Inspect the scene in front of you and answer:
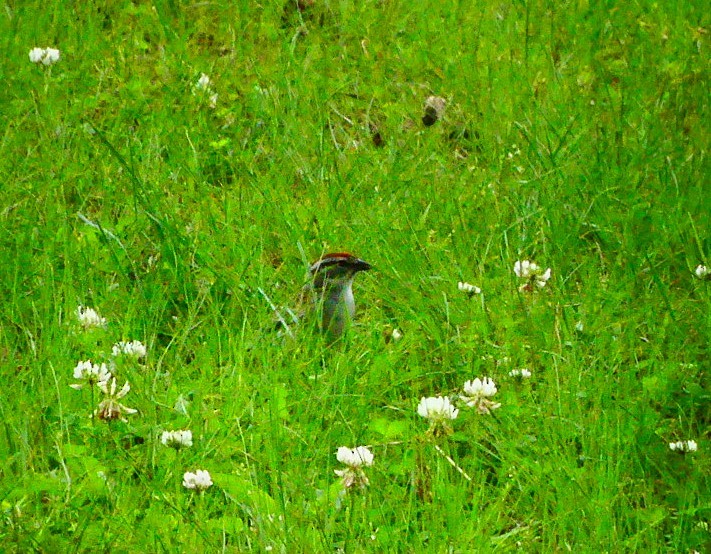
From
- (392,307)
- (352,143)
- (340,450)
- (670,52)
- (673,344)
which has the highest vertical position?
(670,52)

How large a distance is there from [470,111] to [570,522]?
326cm

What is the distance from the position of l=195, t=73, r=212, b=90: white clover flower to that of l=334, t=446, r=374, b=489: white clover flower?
3180 millimetres

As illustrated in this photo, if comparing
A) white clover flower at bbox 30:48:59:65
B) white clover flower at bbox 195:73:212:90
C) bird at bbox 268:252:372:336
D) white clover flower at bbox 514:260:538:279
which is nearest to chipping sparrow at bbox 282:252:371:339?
bird at bbox 268:252:372:336

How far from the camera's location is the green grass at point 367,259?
3781 millimetres

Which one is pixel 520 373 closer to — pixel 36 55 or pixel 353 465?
pixel 353 465

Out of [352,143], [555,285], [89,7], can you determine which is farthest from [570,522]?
[89,7]

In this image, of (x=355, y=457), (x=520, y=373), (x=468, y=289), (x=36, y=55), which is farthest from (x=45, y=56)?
(x=355, y=457)

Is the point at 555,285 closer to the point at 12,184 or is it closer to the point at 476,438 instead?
the point at 476,438

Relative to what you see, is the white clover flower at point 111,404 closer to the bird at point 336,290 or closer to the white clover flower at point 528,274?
the bird at point 336,290

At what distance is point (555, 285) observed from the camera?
512cm

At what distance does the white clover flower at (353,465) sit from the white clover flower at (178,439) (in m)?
0.50

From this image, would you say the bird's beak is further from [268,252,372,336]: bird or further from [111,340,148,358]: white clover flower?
[111,340,148,358]: white clover flower

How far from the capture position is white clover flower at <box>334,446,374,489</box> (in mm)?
3777

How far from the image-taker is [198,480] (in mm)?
3709
